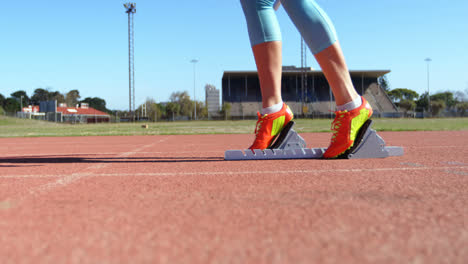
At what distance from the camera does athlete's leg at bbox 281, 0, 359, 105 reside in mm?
2102

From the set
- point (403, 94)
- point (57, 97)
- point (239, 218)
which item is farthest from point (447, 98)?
point (57, 97)

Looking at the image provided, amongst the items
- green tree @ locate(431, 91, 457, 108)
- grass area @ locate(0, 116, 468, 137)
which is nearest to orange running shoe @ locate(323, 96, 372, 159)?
grass area @ locate(0, 116, 468, 137)

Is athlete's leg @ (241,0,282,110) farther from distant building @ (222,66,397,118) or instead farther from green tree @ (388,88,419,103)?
green tree @ (388,88,419,103)

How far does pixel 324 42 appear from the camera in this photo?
6.87 feet

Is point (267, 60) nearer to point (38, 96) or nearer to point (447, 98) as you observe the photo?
point (447, 98)

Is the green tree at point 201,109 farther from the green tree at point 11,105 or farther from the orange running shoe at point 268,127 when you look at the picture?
the orange running shoe at point 268,127

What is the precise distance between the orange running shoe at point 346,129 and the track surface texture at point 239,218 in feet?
1.89

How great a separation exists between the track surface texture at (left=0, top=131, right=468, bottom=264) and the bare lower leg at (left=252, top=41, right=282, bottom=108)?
0.95 m

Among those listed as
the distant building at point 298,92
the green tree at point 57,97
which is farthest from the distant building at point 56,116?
the distant building at point 298,92

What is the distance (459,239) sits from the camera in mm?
678

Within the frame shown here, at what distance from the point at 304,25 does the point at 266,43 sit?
291 mm

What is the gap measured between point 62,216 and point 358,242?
743 mm

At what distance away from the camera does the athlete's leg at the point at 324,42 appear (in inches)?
82.7

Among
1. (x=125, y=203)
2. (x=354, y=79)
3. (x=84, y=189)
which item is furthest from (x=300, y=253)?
(x=354, y=79)
